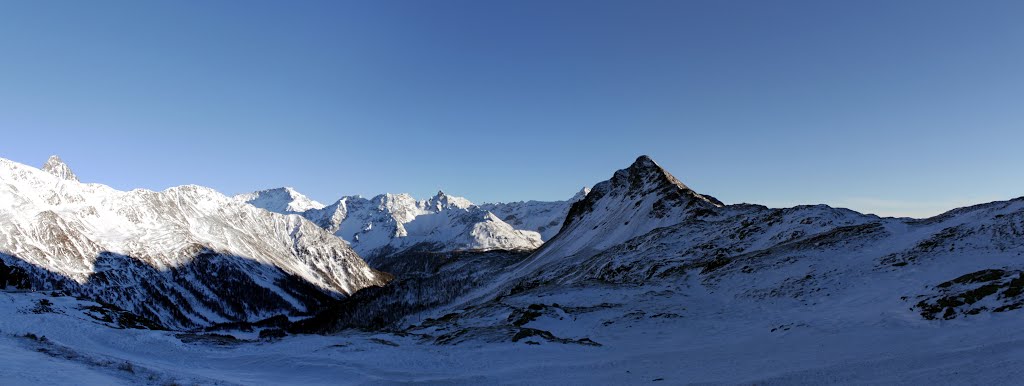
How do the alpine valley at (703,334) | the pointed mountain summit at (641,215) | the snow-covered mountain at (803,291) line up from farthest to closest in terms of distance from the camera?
the pointed mountain summit at (641,215) < the snow-covered mountain at (803,291) < the alpine valley at (703,334)

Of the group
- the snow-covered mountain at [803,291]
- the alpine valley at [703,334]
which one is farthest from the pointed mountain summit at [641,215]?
the alpine valley at [703,334]

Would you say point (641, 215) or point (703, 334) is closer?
point (703, 334)

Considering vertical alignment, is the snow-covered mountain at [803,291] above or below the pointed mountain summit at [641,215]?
below

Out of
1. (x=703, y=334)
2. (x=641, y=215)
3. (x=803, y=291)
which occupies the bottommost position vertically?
(x=703, y=334)

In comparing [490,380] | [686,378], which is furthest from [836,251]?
[490,380]

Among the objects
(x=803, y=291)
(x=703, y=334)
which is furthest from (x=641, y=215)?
(x=703, y=334)

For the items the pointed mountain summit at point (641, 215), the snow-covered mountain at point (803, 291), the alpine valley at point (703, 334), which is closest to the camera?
the alpine valley at point (703, 334)

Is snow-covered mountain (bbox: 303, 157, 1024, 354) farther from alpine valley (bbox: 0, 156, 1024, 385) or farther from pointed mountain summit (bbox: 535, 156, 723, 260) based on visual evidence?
pointed mountain summit (bbox: 535, 156, 723, 260)

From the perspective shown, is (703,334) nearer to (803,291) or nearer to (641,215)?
(803,291)

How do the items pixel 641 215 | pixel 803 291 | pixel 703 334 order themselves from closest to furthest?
pixel 703 334 → pixel 803 291 → pixel 641 215

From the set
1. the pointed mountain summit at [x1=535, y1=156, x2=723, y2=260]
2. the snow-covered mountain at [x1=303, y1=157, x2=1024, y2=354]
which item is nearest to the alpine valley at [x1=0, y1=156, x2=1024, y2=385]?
the snow-covered mountain at [x1=303, y1=157, x2=1024, y2=354]

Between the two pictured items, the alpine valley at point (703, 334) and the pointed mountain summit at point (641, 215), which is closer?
the alpine valley at point (703, 334)

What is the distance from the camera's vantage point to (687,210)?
14912 centimetres

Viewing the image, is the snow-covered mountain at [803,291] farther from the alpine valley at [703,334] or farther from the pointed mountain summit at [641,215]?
the pointed mountain summit at [641,215]
